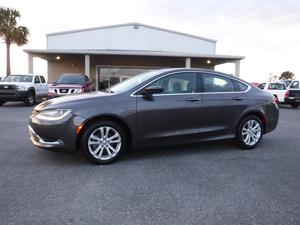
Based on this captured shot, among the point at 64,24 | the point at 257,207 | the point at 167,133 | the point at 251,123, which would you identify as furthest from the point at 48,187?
the point at 64,24

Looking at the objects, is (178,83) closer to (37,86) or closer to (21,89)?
(21,89)

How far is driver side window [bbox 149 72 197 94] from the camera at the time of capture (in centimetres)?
515

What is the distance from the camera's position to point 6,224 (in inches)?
110

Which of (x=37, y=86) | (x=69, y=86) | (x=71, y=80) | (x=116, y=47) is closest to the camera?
(x=69, y=86)

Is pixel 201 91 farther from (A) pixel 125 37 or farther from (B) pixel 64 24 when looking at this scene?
(B) pixel 64 24

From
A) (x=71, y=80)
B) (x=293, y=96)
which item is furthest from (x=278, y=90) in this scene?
(x=71, y=80)

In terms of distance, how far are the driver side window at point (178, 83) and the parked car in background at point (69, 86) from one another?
9.25 metres

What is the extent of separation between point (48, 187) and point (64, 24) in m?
27.7

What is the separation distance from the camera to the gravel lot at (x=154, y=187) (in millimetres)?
2986

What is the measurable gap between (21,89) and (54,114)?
11392 millimetres

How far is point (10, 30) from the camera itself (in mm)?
27062

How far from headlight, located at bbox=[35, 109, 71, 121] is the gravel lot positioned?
0.76 meters

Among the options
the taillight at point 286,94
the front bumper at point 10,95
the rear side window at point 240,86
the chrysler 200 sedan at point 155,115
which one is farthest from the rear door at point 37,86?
the taillight at point 286,94

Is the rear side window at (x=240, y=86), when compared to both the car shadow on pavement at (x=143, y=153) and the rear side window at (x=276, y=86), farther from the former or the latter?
the rear side window at (x=276, y=86)
